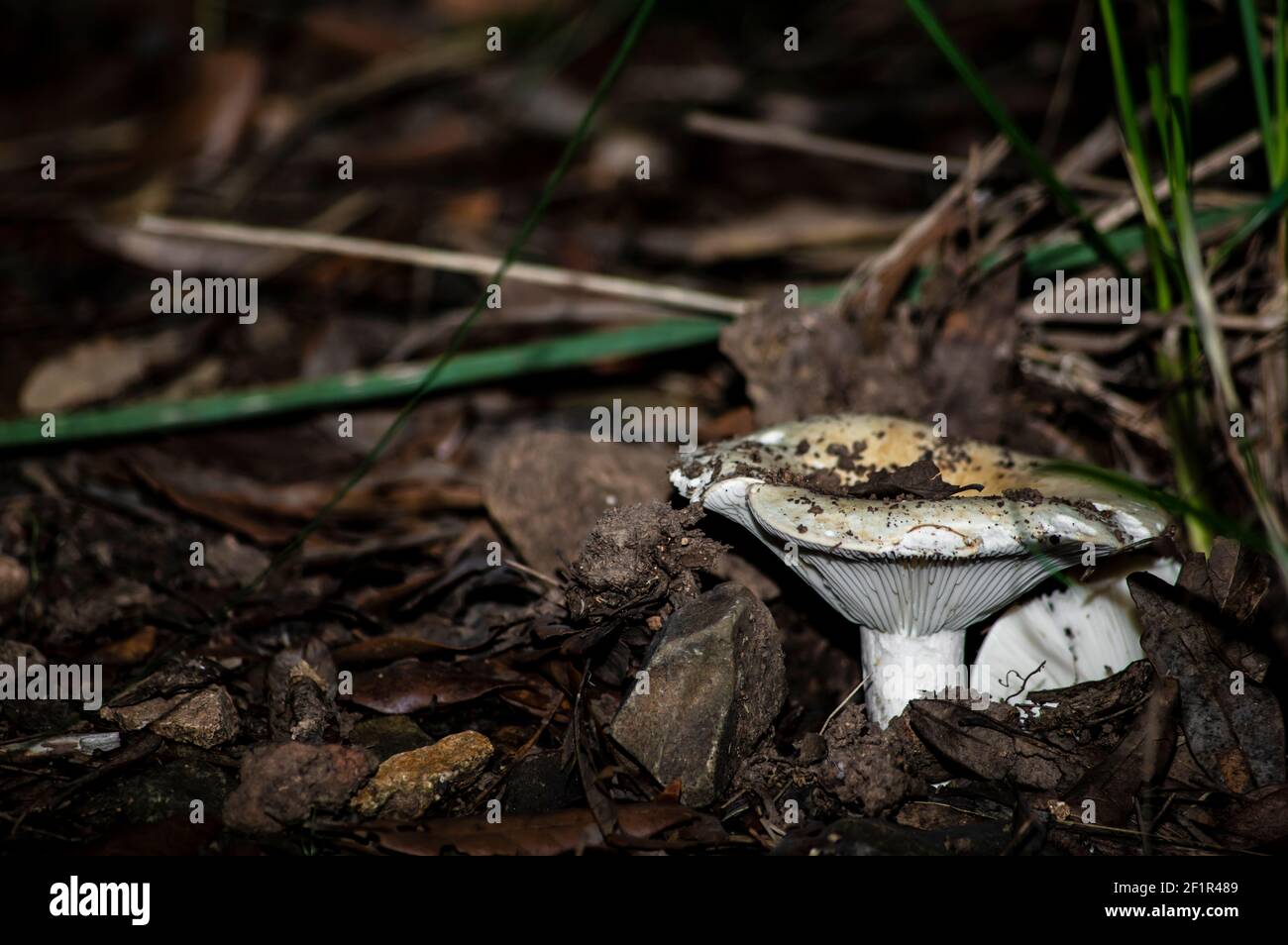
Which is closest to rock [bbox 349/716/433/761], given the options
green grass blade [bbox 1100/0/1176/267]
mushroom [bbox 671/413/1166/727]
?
mushroom [bbox 671/413/1166/727]

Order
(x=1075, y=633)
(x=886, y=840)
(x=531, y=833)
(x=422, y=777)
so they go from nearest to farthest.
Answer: (x=886, y=840), (x=531, y=833), (x=422, y=777), (x=1075, y=633)

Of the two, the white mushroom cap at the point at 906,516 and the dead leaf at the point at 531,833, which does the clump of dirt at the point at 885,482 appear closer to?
the white mushroom cap at the point at 906,516

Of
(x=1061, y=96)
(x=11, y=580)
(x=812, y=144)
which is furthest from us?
(x=1061, y=96)

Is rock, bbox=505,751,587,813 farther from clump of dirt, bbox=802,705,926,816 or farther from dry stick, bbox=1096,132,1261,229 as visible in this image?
dry stick, bbox=1096,132,1261,229

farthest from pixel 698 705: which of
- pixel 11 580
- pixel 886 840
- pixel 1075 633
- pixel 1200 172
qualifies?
pixel 1200 172

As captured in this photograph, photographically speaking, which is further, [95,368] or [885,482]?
[95,368]

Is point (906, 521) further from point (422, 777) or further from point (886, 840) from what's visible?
point (422, 777)

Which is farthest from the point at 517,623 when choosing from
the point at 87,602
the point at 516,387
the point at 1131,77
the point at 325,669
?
the point at 1131,77
